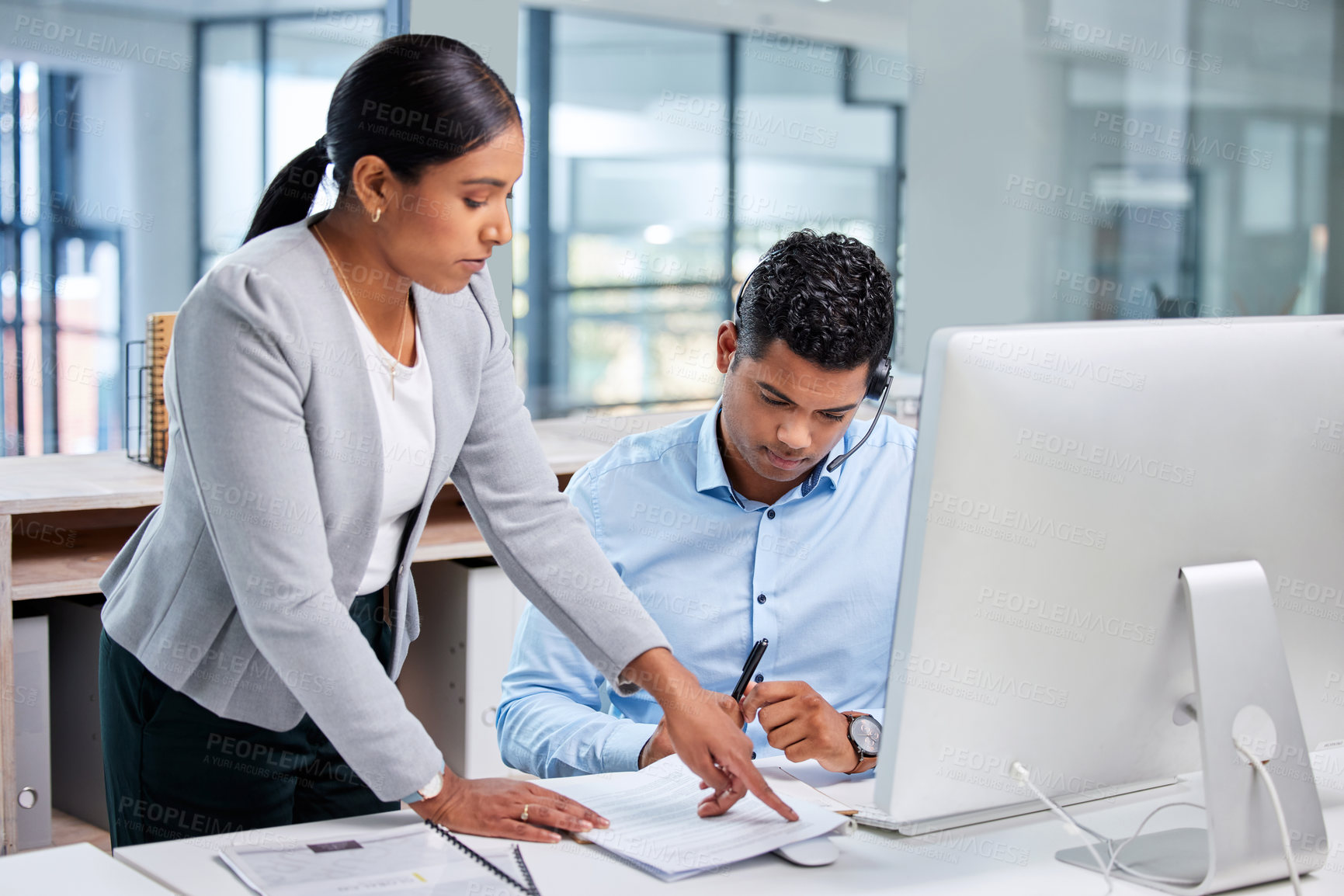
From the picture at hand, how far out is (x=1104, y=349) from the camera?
0.96 m

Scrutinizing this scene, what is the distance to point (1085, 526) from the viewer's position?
3.17 ft

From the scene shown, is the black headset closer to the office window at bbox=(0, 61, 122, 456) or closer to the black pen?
the black pen

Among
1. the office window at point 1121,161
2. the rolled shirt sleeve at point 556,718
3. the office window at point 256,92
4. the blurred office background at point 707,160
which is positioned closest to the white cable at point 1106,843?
the rolled shirt sleeve at point 556,718

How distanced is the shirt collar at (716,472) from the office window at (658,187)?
8.35m

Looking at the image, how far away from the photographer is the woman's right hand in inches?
42.7

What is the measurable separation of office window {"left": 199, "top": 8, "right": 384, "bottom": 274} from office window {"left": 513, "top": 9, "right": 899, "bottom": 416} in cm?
176

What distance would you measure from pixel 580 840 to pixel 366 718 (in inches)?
8.8

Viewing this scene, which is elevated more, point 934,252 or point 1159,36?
point 1159,36

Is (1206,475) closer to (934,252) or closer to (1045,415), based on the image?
(1045,415)

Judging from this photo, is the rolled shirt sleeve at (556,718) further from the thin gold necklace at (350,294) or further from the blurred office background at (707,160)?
the blurred office background at (707,160)

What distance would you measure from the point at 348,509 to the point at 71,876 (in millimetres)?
376

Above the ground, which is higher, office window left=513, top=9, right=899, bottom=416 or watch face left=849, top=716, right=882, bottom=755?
office window left=513, top=9, right=899, bottom=416

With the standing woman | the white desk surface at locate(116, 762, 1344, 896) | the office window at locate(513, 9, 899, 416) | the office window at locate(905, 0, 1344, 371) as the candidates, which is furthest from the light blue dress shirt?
the office window at locate(513, 9, 899, 416)

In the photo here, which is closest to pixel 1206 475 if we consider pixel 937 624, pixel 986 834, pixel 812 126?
pixel 937 624
